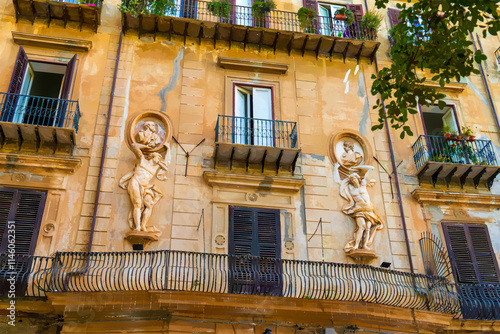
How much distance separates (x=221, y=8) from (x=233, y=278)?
8.63m

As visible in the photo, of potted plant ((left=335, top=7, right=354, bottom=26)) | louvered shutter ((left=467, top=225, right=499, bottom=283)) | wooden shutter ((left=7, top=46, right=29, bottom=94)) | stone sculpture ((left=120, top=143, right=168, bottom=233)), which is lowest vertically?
louvered shutter ((left=467, top=225, right=499, bottom=283))

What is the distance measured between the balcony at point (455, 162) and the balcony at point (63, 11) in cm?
1005

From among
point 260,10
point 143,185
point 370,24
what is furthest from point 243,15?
point 143,185

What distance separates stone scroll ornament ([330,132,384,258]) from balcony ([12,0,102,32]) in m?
7.80

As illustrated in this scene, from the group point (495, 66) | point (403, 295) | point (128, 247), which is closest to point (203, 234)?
point (128, 247)

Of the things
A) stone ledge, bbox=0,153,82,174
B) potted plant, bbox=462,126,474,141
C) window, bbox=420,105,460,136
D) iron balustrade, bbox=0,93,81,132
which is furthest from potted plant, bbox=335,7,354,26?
stone ledge, bbox=0,153,82,174

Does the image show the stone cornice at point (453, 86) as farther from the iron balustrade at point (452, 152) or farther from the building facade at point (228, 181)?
the iron balustrade at point (452, 152)

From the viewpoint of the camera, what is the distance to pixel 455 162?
15.3 m

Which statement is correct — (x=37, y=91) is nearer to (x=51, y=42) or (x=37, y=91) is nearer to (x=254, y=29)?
(x=51, y=42)

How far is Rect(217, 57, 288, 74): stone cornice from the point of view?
15805 millimetres

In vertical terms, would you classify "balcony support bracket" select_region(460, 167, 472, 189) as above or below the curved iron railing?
above

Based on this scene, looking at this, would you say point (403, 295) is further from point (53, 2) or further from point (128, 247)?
point (53, 2)

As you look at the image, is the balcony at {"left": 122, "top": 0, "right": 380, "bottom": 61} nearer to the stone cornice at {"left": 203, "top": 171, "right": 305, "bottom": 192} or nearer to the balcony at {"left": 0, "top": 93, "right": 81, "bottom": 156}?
the balcony at {"left": 0, "top": 93, "right": 81, "bottom": 156}

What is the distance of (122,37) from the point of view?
1575cm
